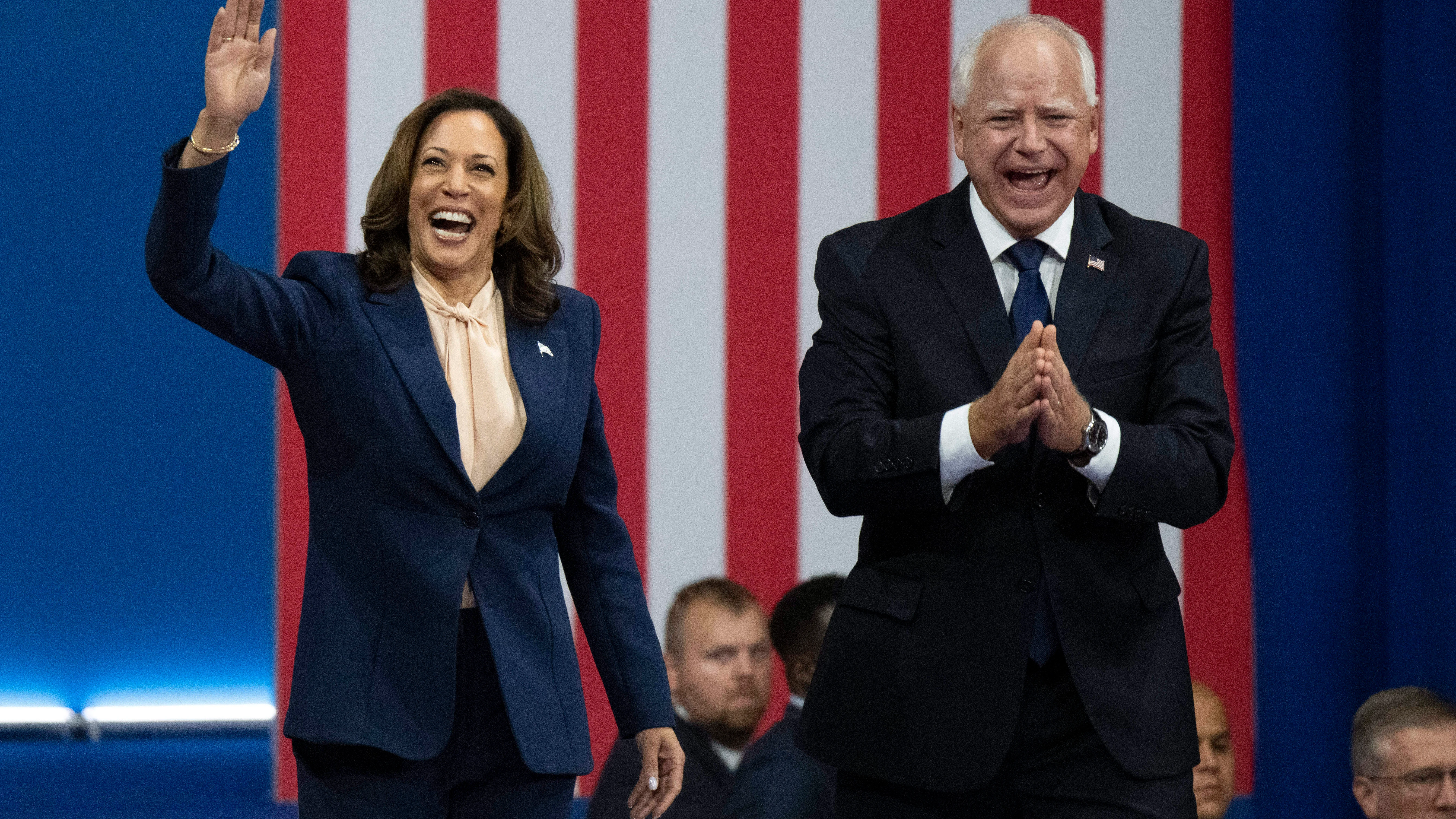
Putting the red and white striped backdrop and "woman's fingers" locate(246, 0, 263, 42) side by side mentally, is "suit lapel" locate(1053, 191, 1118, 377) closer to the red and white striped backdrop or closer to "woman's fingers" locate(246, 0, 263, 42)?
"woman's fingers" locate(246, 0, 263, 42)

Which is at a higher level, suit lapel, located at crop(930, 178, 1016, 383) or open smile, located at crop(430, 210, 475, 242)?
open smile, located at crop(430, 210, 475, 242)

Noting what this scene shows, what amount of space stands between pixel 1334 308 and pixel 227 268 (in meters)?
2.58

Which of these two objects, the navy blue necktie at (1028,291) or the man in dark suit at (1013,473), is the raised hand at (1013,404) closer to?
the man in dark suit at (1013,473)

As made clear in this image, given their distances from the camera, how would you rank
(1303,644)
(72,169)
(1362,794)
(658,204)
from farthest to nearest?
1. (72,169)
2. (658,204)
3. (1303,644)
4. (1362,794)

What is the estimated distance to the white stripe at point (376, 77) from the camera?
11.5 feet

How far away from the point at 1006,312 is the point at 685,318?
2.08 meters

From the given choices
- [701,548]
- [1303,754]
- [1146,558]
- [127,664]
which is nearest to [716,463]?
[701,548]

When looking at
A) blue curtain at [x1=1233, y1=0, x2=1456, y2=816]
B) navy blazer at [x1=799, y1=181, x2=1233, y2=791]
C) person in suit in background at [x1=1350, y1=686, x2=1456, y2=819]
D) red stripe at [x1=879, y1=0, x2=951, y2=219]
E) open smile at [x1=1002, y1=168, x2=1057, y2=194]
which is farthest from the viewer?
red stripe at [x1=879, y1=0, x2=951, y2=219]

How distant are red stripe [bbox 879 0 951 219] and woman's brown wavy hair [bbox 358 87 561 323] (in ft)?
6.41

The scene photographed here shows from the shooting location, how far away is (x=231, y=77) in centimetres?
142

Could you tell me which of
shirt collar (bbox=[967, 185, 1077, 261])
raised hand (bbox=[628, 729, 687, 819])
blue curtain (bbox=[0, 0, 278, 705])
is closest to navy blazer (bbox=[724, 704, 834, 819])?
raised hand (bbox=[628, 729, 687, 819])

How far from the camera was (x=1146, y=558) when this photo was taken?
4.97 feet

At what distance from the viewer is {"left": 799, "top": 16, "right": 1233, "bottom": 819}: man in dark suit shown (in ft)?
4.68

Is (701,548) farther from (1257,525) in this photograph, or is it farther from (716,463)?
(1257,525)
